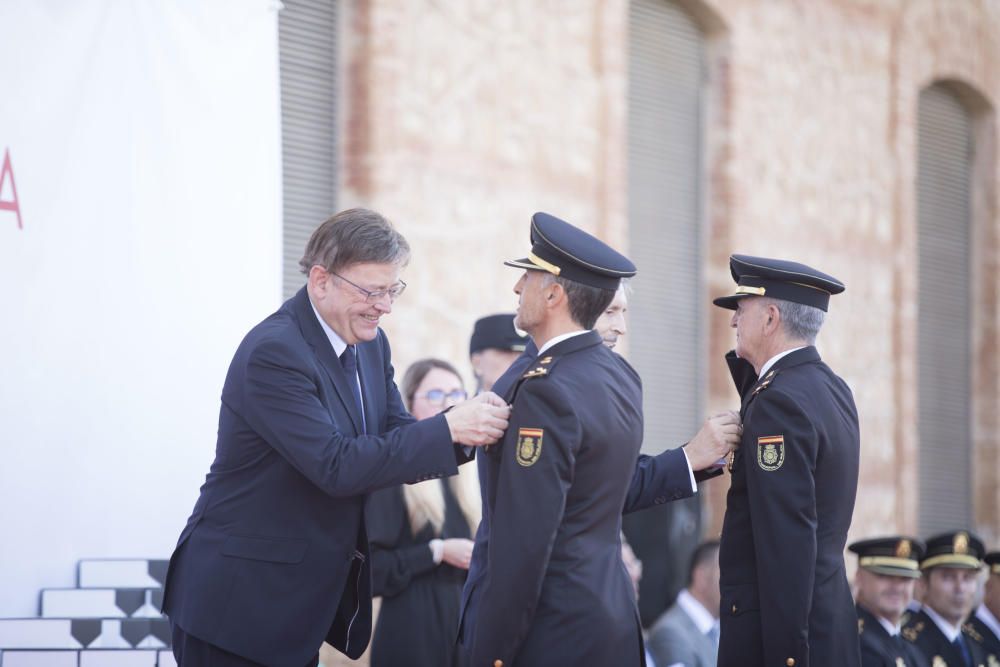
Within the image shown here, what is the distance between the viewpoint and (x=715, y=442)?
4152 mm

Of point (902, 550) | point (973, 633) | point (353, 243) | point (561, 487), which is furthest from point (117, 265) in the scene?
point (973, 633)

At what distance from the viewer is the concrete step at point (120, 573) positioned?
453cm

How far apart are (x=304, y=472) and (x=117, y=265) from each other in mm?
1471

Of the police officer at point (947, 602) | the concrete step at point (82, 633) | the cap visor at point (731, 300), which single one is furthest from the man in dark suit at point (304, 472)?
the police officer at point (947, 602)

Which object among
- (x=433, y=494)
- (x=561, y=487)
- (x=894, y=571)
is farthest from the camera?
(x=894, y=571)

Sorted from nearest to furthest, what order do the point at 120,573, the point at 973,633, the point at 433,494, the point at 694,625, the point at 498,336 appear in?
1. the point at 120,573
2. the point at 433,494
3. the point at 498,336
4. the point at 694,625
5. the point at 973,633

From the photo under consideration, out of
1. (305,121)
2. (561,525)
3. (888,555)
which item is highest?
(305,121)

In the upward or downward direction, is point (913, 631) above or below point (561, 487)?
below

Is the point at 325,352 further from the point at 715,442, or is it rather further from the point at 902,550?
the point at 902,550

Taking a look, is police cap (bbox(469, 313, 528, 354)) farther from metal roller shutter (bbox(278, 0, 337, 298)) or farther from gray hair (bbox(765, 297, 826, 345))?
metal roller shutter (bbox(278, 0, 337, 298))

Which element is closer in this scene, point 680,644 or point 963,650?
point 680,644

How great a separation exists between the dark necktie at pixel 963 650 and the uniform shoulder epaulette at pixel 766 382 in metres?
3.48

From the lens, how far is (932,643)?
6898 millimetres

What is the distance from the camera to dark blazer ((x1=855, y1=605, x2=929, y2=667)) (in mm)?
6043
